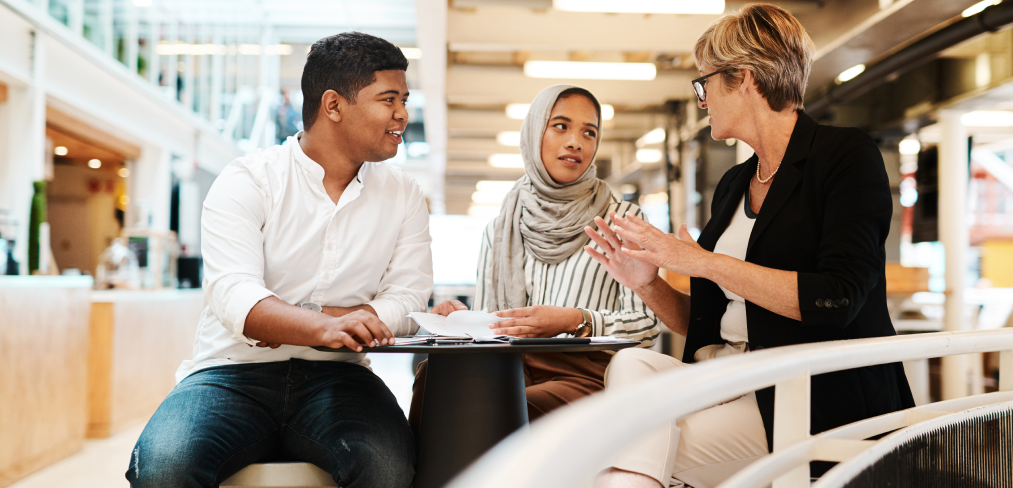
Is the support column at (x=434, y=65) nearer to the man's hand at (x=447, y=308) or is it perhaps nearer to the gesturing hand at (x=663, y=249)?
the man's hand at (x=447, y=308)

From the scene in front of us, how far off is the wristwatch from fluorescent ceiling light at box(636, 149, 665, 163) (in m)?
10.2

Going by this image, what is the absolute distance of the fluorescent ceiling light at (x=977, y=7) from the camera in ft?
15.2

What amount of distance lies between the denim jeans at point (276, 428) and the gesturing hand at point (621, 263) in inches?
25.1

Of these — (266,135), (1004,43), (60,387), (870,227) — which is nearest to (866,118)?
(1004,43)

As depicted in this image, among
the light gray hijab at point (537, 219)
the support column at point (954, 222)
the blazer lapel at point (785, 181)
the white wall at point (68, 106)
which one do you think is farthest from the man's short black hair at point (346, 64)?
the support column at point (954, 222)

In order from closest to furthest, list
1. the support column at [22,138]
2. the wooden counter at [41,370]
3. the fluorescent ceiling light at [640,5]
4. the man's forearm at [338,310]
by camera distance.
→ 1. the man's forearm at [338,310]
2. the wooden counter at [41,370]
3. the fluorescent ceiling light at [640,5]
4. the support column at [22,138]

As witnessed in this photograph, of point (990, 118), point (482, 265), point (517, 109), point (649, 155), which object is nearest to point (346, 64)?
point (482, 265)

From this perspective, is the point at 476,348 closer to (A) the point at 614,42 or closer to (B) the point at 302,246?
(B) the point at 302,246

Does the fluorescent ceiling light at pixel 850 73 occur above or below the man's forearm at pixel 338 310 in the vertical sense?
above

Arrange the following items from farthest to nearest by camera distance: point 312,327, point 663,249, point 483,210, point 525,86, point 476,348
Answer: point 483,210
point 525,86
point 663,249
point 312,327
point 476,348

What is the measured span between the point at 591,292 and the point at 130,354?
3.78 metres

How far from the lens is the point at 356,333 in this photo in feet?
4.46

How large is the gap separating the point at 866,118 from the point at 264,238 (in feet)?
26.0

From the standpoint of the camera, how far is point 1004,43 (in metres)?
6.23
